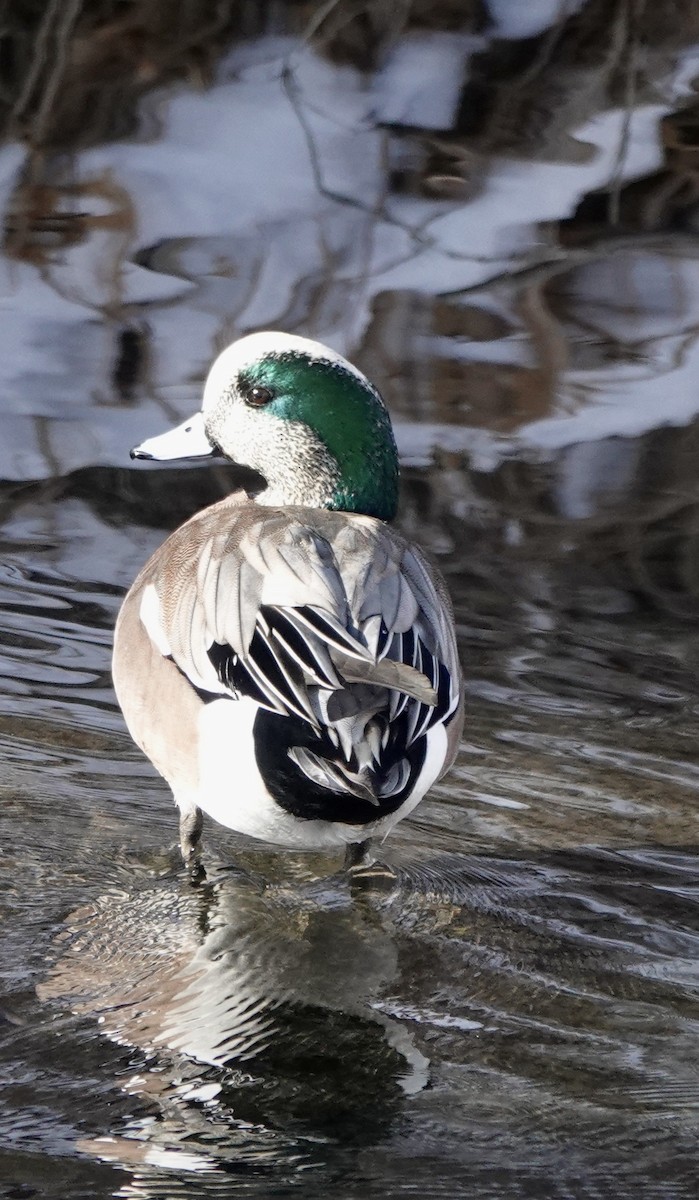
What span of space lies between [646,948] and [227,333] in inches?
156

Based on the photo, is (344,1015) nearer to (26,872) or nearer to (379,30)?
(26,872)

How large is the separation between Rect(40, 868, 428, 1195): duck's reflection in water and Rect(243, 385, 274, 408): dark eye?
1.06 metres

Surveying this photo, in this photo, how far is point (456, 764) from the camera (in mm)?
3891

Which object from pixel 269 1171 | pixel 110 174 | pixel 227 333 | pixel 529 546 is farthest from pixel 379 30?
pixel 269 1171

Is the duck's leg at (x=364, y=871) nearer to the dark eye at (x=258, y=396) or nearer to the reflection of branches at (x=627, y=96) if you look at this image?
the dark eye at (x=258, y=396)

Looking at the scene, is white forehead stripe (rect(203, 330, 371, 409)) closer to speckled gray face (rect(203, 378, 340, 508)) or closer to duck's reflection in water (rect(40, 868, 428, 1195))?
speckled gray face (rect(203, 378, 340, 508))

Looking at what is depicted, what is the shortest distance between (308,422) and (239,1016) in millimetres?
1428

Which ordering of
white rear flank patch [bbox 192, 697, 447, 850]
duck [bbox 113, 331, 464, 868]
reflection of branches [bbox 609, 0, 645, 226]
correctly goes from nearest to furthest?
duck [bbox 113, 331, 464, 868] < white rear flank patch [bbox 192, 697, 447, 850] < reflection of branches [bbox 609, 0, 645, 226]

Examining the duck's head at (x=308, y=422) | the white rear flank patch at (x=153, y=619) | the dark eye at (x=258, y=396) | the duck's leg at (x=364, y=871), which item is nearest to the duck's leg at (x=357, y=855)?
the duck's leg at (x=364, y=871)

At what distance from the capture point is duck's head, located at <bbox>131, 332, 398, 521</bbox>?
3658mm

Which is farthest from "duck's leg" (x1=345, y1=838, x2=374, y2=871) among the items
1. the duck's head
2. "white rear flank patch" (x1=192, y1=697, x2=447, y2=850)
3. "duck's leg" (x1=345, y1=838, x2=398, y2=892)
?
the duck's head

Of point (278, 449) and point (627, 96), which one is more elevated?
point (627, 96)

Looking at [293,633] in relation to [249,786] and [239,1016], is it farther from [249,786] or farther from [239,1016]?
[239,1016]

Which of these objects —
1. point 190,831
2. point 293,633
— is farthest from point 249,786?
point 190,831
